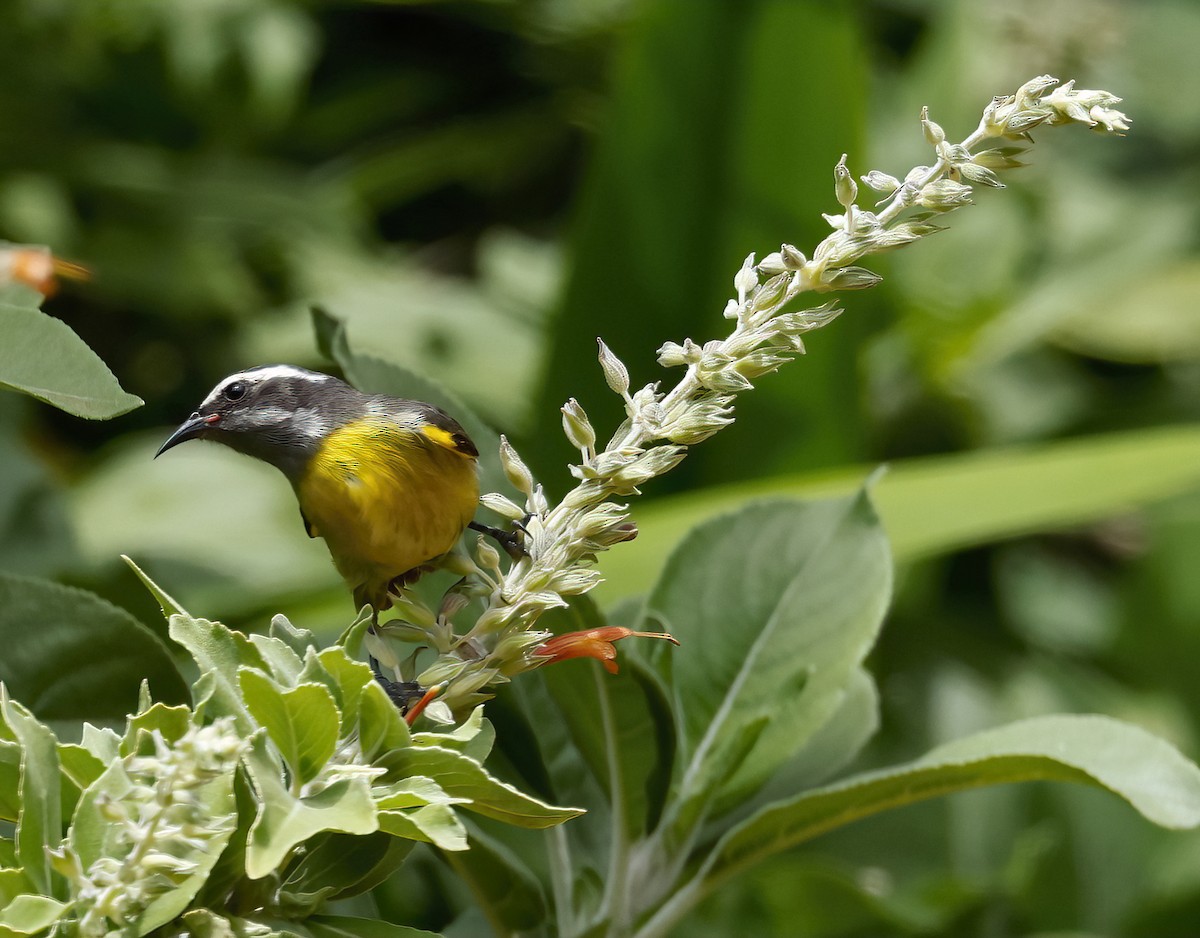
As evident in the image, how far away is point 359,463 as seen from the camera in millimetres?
358

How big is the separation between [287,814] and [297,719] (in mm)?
21

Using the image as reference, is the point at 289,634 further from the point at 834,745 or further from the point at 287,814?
the point at 834,745

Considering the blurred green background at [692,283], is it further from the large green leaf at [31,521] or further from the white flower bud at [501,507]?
the white flower bud at [501,507]

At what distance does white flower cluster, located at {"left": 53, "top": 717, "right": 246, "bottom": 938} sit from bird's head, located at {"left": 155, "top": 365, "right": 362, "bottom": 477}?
105 millimetres

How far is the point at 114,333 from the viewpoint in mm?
1893

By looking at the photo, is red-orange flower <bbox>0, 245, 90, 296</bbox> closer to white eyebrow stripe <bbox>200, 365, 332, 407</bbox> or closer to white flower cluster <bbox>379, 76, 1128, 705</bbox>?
white eyebrow stripe <bbox>200, 365, 332, 407</bbox>

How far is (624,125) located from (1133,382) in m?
1.13

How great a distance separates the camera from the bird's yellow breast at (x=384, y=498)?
1.14ft

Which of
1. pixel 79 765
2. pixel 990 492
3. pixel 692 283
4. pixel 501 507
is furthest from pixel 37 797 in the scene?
A: pixel 692 283

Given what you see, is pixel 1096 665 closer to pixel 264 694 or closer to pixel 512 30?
pixel 512 30

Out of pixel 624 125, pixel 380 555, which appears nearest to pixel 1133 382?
pixel 624 125

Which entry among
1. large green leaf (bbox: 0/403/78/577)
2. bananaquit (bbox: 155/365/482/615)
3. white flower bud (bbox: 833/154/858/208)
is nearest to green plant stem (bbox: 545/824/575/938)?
bananaquit (bbox: 155/365/482/615)

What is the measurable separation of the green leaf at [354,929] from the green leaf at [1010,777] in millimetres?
145

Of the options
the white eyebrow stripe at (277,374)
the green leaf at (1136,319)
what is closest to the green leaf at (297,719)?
the white eyebrow stripe at (277,374)
